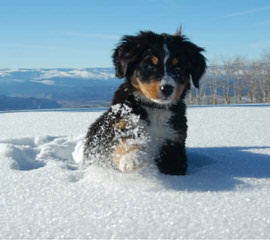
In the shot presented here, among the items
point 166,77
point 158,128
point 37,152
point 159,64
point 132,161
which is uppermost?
point 159,64

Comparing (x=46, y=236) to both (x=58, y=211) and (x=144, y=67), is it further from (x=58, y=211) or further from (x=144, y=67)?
(x=144, y=67)

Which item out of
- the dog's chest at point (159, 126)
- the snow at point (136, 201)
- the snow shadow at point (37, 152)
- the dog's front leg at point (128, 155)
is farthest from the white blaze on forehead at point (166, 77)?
the snow shadow at point (37, 152)

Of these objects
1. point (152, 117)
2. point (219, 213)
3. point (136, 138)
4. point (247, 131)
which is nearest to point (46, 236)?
point (219, 213)

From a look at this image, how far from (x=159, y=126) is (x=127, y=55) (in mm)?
826

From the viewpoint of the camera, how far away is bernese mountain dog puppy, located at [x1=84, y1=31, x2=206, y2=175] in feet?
9.91

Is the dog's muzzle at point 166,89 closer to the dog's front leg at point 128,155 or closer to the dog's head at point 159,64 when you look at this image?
the dog's head at point 159,64

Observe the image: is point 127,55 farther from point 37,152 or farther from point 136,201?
point 37,152

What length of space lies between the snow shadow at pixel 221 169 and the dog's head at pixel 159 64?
0.80 metres

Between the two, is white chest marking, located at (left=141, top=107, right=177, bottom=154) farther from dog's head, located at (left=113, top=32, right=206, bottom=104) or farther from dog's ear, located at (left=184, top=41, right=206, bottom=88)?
dog's ear, located at (left=184, top=41, right=206, bottom=88)

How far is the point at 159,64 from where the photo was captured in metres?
3.14

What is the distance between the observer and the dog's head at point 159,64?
3.03 meters

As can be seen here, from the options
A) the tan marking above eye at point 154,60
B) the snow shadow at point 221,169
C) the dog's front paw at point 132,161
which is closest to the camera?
the snow shadow at point 221,169

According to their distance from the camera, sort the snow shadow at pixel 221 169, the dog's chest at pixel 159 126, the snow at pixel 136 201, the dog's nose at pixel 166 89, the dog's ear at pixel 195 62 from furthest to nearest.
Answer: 1. the dog's ear at pixel 195 62
2. the dog's chest at pixel 159 126
3. the dog's nose at pixel 166 89
4. the snow shadow at pixel 221 169
5. the snow at pixel 136 201

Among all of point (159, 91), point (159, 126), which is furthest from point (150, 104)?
point (159, 91)
